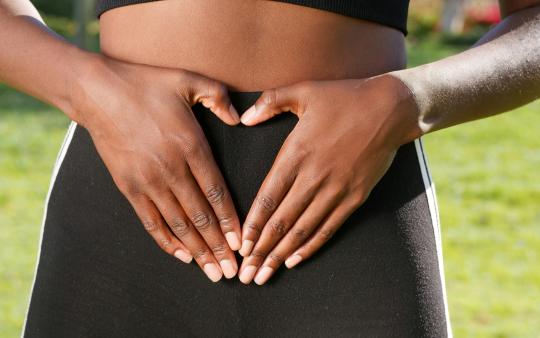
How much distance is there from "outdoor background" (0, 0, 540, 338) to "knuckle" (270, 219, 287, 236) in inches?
143

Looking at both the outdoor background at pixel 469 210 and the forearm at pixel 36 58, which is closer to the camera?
the forearm at pixel 36 58

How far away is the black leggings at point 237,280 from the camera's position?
1.34 metres

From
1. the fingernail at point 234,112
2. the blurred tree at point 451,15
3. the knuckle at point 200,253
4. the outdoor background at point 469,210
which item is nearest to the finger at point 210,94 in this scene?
the fingernail at point 234,112

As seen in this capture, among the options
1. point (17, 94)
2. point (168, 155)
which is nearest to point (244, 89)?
point (168, 155)

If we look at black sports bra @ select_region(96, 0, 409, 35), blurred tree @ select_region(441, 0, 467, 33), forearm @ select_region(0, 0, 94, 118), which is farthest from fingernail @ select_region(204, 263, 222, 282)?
blurred tree @ select_region(441, 0, 467, 33)

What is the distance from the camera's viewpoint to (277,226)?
130cm

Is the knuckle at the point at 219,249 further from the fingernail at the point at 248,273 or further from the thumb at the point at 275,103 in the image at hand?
the thumb at the point at 275,103

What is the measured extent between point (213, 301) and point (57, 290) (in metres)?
0.28

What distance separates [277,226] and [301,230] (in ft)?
0.13

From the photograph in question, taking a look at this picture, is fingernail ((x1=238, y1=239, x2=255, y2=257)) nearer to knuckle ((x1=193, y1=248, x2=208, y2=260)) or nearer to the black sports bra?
knuckle ((x1=193, y1=248, x2=208, y2=260))

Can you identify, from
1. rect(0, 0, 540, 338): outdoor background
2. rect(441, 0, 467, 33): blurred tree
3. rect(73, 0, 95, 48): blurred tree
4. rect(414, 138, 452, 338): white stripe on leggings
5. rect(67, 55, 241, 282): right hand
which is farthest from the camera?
rect(441, 0, 467, 33): blurred tree

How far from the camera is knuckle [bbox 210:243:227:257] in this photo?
4.33ft

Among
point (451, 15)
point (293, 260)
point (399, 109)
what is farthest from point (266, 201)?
point (451, 15)

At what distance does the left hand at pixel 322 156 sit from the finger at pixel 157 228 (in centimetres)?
10
